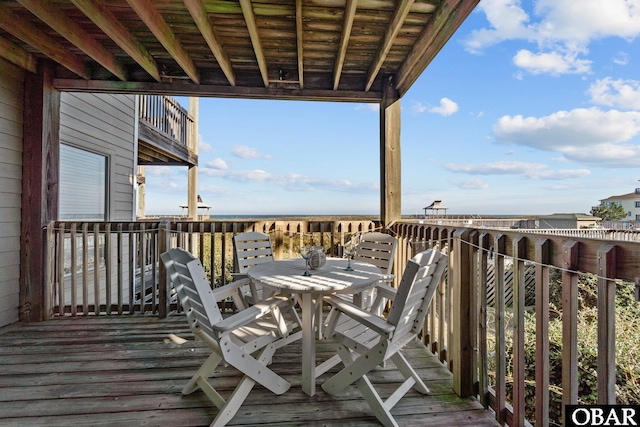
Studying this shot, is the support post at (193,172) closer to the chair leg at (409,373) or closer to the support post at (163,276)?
the support post at (163,276)

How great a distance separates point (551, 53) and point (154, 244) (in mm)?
22280

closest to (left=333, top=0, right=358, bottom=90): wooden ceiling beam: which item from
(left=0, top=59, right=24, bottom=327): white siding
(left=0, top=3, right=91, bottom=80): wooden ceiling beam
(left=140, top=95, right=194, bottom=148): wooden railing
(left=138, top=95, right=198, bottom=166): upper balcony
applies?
(left=0, top=3, right=91, bottom=80): wooden ceiling beam

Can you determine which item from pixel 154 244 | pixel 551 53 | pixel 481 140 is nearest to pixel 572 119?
pixel 481 140

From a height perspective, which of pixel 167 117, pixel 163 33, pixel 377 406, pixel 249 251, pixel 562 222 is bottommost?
pixel 377 406

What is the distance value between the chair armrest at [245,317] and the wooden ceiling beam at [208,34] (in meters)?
2.18

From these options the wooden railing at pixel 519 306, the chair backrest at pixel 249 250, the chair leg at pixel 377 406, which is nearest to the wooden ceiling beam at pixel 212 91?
the chair backrest at pixel 249 250

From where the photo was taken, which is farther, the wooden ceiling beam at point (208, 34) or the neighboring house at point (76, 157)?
the neighboring house at point (76, 157)

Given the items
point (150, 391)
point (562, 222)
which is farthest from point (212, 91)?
point (562, 222)

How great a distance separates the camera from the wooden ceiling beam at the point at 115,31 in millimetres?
2361

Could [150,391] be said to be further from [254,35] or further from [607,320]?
[254,35]

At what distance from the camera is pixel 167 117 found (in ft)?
24.0

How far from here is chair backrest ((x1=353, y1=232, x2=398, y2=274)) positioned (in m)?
2.99

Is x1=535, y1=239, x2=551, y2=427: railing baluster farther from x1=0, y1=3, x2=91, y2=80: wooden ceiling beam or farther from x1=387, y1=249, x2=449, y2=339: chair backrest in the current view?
x1=0, y1=3, x2=91, y2=80: wooden ceiling beam

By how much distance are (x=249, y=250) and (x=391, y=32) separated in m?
2.40
